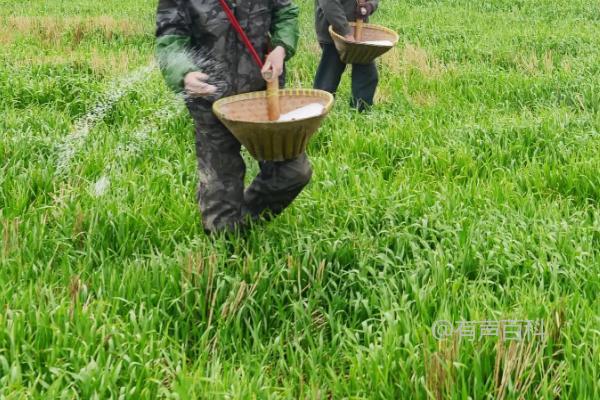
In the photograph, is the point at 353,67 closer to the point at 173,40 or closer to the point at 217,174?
the point at 217,174

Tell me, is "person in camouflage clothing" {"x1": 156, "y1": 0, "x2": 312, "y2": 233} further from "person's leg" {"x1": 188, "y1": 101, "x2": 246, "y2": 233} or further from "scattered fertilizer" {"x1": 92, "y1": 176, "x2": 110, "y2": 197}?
"scattered fertilizer" {"x1": 92, "y1": 176, "x2": 110, "y2": 197}

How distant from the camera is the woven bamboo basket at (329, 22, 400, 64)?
17.0 feet

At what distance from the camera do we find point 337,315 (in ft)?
9.51

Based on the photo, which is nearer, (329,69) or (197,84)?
(197,84)

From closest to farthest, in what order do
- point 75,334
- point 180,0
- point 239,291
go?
point 75,334 < point 239,291 < point 180,0

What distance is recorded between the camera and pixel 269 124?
2.63 meters

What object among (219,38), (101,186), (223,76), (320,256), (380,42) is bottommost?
(320,256)

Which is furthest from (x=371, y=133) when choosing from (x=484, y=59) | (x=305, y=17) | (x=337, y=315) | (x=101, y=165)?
(x=305, y=17)

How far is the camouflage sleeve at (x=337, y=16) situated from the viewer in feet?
17.1

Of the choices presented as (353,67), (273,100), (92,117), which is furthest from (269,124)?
(92,117)

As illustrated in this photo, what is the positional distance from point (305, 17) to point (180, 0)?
354 inches

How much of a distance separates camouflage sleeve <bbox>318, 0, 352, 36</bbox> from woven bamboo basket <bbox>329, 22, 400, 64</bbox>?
58 mm

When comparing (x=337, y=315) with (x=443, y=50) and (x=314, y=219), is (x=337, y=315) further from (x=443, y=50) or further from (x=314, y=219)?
(x=443, y=50)

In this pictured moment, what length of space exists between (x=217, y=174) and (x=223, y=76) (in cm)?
46
